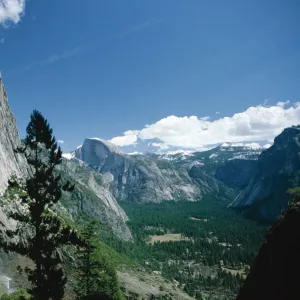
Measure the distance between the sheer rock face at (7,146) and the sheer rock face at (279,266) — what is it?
8137cm

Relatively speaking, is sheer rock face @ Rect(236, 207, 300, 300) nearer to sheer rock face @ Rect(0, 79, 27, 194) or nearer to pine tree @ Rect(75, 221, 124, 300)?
pine tree @ Rect(75, 221, 124, 300)

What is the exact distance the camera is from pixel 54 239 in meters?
28.6

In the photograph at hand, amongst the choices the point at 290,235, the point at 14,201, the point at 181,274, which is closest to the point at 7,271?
the point at 14,201

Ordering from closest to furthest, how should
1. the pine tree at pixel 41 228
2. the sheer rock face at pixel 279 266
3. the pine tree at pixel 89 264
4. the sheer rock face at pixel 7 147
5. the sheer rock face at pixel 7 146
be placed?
the sheer rock face at pixel 279 266 < the pine tree at pixel 41 228 < the pine tree at pixel 89 264 < the sheer rock face at pixel 7 147 < the sheer rock face at pixel 7 146

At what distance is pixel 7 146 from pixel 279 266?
354 ft

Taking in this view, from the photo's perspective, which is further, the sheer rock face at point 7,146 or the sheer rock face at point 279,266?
the sheer rock face at point 7,146

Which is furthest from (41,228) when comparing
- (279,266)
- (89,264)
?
(279,266)

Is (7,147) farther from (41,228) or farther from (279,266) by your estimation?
(279,266)

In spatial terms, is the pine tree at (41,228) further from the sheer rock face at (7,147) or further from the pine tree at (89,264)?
the sheer rock face at (7,147)

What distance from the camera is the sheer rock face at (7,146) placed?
101 m

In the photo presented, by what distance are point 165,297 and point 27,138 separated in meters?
78.5

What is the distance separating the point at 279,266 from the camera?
2420 centimetres

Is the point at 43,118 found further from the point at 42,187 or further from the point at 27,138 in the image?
the point at 42,187

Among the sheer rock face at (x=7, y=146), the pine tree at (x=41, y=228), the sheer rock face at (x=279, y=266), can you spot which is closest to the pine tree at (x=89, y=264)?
the pine tree at (x=41, y=228)
